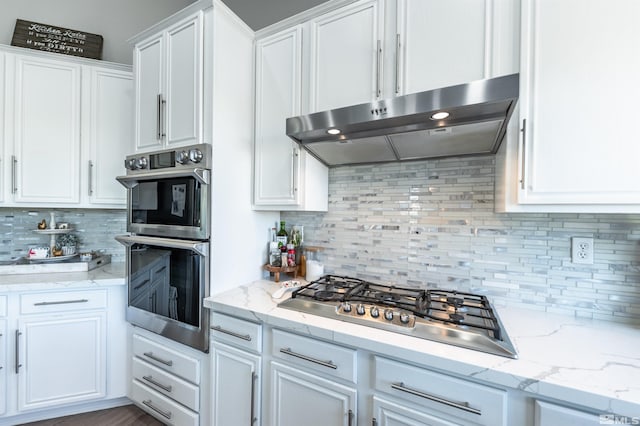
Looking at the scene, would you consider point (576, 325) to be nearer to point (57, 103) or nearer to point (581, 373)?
point (581, 373)

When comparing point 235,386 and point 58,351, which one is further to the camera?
point 58,351

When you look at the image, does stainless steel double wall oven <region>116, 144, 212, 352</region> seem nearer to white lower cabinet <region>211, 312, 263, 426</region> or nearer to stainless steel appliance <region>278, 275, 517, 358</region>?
white lower cabinet <region>211, 312, 263, 426</region>

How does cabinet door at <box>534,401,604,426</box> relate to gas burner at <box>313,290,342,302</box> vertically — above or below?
below

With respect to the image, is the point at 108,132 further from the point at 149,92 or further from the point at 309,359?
the point at 309,359

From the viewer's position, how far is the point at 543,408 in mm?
763

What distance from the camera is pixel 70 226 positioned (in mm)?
2244

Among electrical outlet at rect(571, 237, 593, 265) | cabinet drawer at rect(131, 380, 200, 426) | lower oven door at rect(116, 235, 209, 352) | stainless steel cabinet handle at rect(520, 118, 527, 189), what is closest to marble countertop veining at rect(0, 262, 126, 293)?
lower oven door at rect(116, 235, 209, 352)

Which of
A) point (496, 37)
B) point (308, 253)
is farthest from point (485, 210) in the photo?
point (308, 253)

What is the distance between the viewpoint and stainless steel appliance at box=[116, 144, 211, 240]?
1.44m

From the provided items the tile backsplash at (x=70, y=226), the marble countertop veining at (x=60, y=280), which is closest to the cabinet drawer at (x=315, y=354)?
the marble countertop veining at (x=60, y=280)

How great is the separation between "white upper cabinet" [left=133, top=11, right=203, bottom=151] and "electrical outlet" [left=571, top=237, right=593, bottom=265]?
1929 mm

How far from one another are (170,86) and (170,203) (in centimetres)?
71

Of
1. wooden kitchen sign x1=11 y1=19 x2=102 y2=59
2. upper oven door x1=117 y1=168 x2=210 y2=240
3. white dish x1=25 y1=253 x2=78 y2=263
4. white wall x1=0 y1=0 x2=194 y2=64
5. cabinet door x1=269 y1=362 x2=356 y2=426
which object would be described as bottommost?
cabinet door x1=269 y1=362 x2=356 y2=426

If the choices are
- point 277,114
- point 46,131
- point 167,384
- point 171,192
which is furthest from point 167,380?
point 46,131
